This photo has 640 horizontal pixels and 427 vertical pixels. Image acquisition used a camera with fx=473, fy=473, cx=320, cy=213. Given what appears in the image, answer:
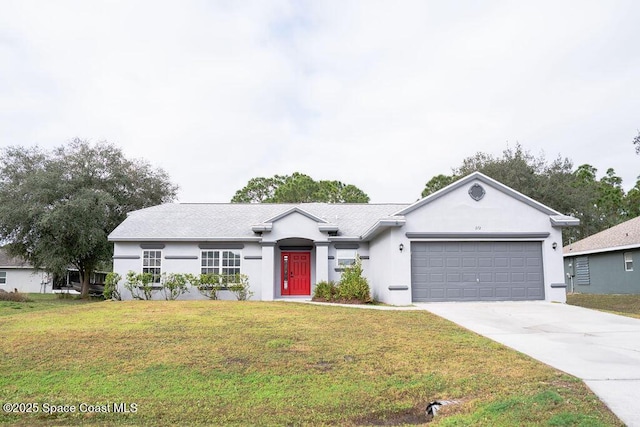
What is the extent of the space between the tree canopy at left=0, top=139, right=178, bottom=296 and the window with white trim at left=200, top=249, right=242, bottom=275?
26.4 feet

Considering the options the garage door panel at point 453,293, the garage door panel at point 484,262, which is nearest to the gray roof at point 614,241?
the garage door panel at point 484,262

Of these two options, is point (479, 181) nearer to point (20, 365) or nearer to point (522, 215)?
point (522, 215)

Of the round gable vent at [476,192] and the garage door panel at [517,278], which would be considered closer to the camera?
the garage door panel at [517,278]

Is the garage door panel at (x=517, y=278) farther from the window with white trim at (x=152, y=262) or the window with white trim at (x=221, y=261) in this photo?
the window with white trim at (x=152, y=262)

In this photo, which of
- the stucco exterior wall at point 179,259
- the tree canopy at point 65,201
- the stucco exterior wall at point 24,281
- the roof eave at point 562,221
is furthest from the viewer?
the stucco exterior wall at point 24,281

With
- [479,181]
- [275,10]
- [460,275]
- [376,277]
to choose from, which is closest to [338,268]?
[376,277]

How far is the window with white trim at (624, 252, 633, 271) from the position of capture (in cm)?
2389

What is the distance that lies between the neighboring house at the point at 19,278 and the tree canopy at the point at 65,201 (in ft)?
44.7

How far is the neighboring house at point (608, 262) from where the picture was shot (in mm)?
23750

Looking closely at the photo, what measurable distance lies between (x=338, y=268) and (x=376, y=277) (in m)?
1.93

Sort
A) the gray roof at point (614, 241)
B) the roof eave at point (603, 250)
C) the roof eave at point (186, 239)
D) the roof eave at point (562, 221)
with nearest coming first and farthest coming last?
the roof eave at point (562, 221) → the roof eave at point (186, 239) → the roof eave at point (603, 250) → the gray roof at point (614, 241)

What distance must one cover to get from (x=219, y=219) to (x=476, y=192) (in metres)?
11.6

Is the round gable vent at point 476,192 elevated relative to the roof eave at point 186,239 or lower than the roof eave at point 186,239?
elevated

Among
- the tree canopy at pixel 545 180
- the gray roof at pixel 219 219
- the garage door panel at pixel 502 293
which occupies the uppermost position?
the tree canopy at pixel 545 180
